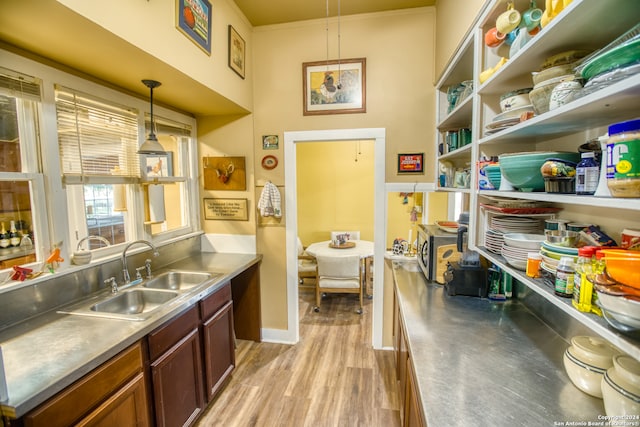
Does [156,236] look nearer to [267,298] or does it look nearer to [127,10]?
[267,298]

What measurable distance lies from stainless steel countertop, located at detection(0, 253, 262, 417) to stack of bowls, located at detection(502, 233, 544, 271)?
64.9 inches

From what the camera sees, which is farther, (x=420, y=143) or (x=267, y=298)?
(x=267, y=298)

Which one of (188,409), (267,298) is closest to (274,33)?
(267,298)

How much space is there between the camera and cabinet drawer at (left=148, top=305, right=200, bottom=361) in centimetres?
145

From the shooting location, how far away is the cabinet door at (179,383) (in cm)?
149

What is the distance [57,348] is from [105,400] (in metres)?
0.29

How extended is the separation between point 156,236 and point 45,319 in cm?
97

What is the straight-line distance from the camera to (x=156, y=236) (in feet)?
7.63

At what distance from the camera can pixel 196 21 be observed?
176cm

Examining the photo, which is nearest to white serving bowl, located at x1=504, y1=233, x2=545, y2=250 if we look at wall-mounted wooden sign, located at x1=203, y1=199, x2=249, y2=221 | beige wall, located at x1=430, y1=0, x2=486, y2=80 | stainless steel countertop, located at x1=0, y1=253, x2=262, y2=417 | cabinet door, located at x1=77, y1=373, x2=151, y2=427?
beige wall, located at x1=430, y1=0, x2=486, y2=80

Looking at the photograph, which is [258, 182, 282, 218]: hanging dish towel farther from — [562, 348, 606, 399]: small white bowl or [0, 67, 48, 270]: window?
[562, 348, 606, 399]: small white bowl

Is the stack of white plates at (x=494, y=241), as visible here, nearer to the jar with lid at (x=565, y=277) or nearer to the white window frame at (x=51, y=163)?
the jar with lid at (x=565, y=277)

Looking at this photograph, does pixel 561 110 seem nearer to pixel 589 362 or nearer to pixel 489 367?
pixel 589 362

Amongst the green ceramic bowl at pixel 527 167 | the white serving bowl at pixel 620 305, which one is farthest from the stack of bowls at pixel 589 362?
the green ceramic bowl at pixel 527 167
